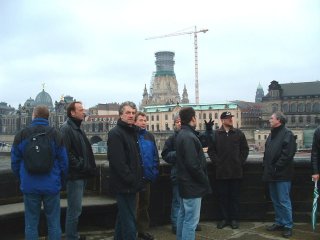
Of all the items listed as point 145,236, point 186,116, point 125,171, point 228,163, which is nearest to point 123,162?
point 125,171

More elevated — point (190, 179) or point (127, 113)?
point (127, 113)

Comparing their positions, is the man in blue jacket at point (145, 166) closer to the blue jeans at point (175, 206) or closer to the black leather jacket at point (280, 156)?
the blue jeans at point (175, 206)

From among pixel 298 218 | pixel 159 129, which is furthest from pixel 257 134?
pixel 298 218

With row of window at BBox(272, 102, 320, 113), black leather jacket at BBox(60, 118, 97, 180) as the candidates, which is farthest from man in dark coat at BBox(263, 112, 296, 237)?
row of window at BBox(272, 102, 320, 113)

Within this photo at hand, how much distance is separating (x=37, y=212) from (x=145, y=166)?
139cm

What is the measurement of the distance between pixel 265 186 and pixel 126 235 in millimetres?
2912

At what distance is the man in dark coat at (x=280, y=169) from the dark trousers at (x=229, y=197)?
19.4 inches

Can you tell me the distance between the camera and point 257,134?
287ft

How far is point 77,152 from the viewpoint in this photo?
16.2ft

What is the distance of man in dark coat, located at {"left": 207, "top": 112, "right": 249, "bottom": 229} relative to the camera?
20.1 feet

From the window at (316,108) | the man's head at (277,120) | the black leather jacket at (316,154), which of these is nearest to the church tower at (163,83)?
the window at (316,108)

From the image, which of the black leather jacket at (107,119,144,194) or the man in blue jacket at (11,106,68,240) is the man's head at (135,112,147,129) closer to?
the black leather jacket at (107,119,144,194)

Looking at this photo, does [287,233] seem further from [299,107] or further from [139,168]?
[299,107]

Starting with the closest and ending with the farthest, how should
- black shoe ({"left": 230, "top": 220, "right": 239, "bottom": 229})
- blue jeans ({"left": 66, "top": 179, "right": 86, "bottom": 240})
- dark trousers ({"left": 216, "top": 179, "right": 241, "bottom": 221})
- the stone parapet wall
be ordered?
blue jeans ({"left": 66, "top": 179, "right": 86, "bottom": 240}) < black shoe ({"left": 230, "top": 220, "right": 239, "bottom": 229}) < dark trousers ({"left": 216, "top": 179, "right": 241, "bottom": 221}) < the stone parapet wall
